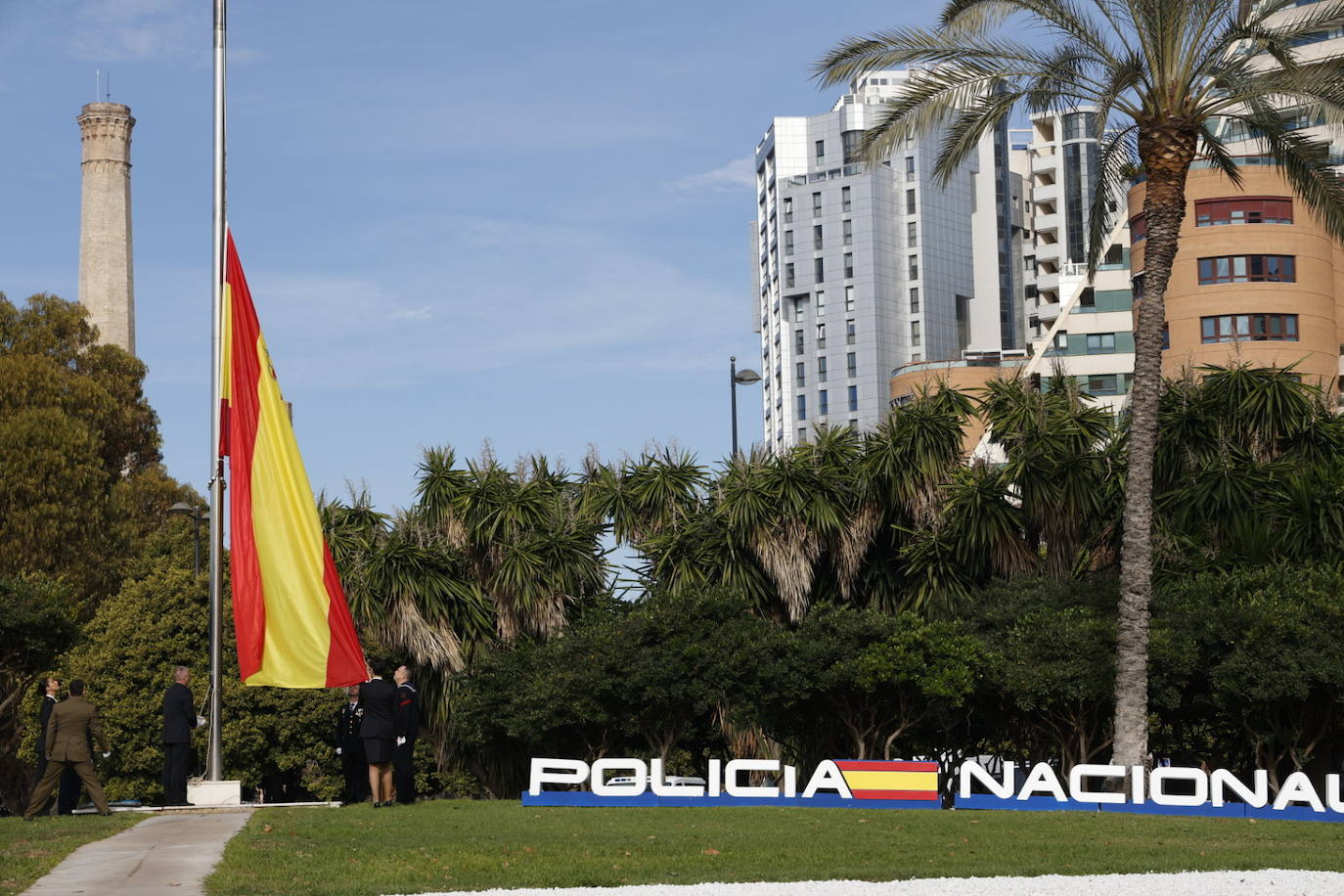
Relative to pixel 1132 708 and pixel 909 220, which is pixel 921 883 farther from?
pixel 909 220

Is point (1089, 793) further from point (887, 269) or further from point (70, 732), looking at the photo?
point (887, 269)

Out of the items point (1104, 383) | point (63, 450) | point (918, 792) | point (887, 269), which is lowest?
point (918, 792)

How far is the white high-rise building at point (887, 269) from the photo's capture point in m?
127

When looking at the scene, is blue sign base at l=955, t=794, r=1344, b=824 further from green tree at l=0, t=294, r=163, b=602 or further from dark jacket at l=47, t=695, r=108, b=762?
green tree at l=0, t=294, r=163, b=602

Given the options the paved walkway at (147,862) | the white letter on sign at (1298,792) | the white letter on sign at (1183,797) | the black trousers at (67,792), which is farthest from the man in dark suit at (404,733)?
the white letter on sign at (1298,792)

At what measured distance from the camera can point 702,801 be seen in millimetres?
20812

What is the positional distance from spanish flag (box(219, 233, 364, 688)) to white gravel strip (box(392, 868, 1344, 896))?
9341 mm

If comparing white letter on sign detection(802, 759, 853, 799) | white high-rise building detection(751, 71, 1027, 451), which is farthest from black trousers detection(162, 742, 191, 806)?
white high-rise building detection(751, 71, 1027, 451)

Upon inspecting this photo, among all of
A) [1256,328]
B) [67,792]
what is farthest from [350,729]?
[1256,328]

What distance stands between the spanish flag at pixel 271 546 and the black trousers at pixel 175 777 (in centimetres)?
139

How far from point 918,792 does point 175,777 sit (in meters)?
9.18

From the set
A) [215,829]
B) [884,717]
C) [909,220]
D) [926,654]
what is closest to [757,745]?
[884,717]

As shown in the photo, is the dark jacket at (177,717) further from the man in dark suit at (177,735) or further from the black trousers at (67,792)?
the black trousers at (67,792)

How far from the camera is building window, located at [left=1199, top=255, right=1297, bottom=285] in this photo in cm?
6369
